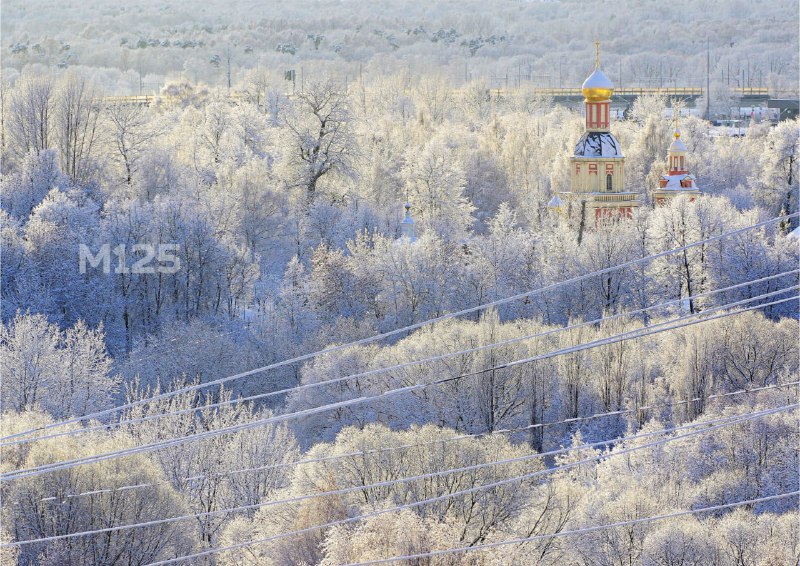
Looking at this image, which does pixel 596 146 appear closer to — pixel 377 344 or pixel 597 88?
pixel 597 88

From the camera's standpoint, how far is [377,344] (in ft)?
128

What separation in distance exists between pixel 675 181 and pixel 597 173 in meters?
3.35

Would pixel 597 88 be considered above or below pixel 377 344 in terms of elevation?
above

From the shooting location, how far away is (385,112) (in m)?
83.5

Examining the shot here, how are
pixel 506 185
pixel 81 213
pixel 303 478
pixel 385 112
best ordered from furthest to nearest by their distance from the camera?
1. pixel 385 112
2. pixel 506 185
3. pixel 81 213
4. pixel 303 478

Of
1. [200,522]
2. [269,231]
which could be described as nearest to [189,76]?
[269,231]

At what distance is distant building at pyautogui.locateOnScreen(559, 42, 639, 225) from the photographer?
49.0 metres

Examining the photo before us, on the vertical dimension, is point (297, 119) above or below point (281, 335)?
above

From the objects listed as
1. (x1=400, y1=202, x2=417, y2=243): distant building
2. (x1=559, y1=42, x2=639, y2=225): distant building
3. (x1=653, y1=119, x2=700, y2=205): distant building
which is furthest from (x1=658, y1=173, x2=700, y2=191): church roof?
(x1=400, y1=202, x2=417, y2=243): distant building

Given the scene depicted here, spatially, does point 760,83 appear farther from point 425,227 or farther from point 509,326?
point 509,326

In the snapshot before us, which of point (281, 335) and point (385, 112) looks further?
point (385, 112)

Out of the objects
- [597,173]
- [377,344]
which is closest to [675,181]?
[597,173]

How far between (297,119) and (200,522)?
27301mm

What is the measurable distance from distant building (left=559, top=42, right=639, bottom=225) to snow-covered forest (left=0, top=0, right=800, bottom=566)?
0.87 metres
